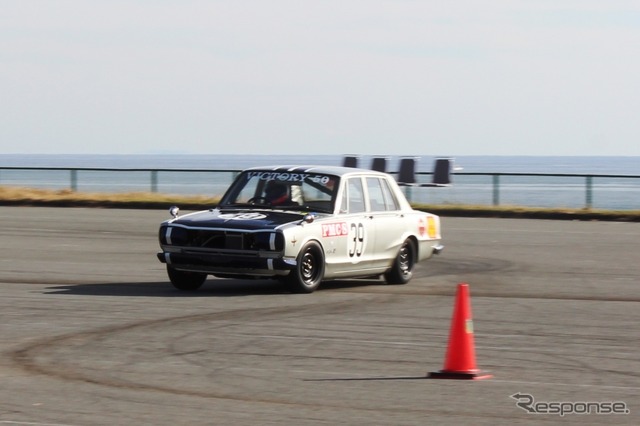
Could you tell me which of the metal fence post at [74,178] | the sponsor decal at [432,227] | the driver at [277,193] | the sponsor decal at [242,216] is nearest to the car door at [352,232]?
the driver at [277,193]

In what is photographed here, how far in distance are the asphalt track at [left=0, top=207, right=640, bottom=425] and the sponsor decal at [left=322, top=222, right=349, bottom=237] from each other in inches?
28.5

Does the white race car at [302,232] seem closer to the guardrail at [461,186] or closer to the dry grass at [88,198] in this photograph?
the dry grass at [88,198]

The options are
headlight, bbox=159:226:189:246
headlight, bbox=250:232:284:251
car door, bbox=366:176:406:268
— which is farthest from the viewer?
car door, bbox=366:176:406:268

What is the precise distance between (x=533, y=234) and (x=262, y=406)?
19.3 meters

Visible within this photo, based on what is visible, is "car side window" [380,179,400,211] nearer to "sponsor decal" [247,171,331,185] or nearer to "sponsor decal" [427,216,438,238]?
"sponsor decal" [427,216,438,238]

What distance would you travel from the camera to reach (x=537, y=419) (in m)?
7.86

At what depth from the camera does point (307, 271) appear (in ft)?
49.5

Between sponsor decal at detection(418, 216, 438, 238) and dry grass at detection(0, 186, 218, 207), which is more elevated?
sponsor decal at detection(418, 216, 438, 238)

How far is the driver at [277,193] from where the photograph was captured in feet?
51.6

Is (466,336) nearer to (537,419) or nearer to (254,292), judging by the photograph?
(537,419)

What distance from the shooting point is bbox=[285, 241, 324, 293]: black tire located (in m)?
14.8

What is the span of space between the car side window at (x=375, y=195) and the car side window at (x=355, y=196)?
19 centimetres

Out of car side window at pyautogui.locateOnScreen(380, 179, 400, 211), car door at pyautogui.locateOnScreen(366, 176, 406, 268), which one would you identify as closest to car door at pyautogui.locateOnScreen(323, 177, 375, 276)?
car door at pyautogui.locateOnScreen(366, 176, 406, 268)

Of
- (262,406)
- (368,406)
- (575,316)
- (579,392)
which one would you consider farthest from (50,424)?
(575,316)
